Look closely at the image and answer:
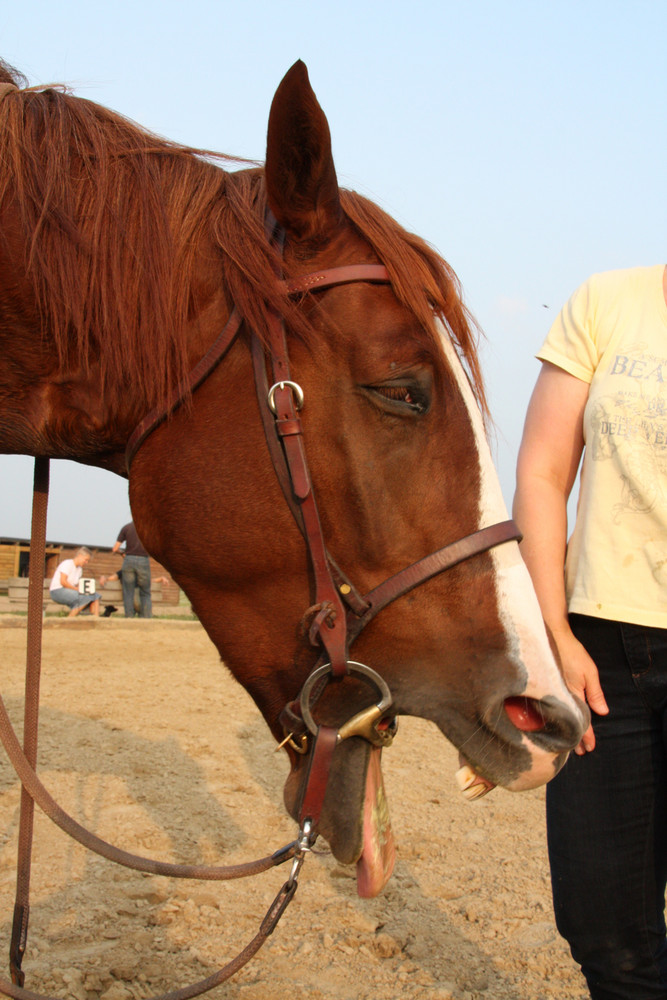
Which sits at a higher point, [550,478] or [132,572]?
[550,478]

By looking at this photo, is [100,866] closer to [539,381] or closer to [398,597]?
[398,597]

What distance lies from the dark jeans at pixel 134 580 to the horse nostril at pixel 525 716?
11.4m

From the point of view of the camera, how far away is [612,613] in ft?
5.96

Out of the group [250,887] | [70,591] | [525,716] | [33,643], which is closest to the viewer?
[525,716]

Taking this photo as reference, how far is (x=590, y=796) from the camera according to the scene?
1.79 m

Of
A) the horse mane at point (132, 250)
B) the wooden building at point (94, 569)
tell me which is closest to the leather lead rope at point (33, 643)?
the horse mane at point (132, 250)

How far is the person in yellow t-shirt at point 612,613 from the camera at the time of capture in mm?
1750

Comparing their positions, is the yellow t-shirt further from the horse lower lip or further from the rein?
the horse lower lip

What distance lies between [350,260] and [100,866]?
298 cm

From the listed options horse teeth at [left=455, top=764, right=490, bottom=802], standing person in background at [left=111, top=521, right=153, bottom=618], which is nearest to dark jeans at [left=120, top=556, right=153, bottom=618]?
standing person in background at [left=111, top=521, right=153, bottom=618]

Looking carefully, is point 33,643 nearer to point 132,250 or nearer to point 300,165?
point 132,250

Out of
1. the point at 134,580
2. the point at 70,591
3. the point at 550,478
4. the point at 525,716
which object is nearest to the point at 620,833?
the point at 525,716

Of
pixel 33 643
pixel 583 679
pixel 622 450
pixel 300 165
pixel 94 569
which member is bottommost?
pixel 94 569

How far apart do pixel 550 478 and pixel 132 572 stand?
1145cm
